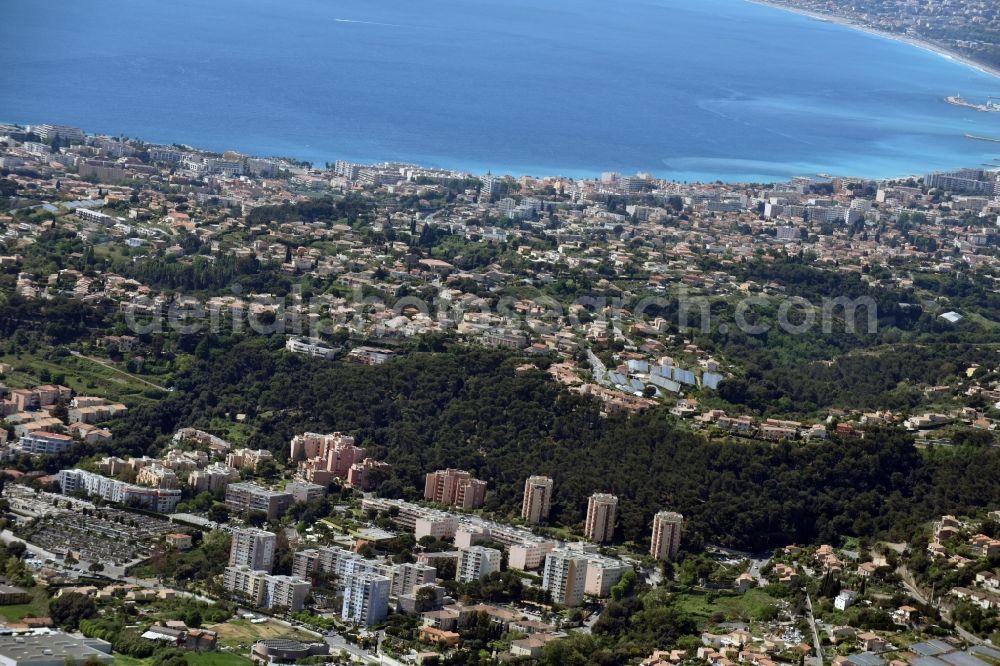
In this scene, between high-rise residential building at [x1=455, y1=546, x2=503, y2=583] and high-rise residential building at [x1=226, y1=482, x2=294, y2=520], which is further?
high-rise residential building at [x1=226, y1=482, x2=294, y2=520]

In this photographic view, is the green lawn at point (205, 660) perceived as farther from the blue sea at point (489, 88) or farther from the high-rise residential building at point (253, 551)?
the blue sea at point (489, 88)

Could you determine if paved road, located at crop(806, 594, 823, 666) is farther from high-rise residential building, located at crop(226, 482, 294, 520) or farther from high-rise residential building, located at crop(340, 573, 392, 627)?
high-rise residential building, located at crop(226, 482, 294, 520)

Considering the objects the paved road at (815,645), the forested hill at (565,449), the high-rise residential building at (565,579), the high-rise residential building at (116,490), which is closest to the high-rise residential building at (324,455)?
the forested hill at (565,449)

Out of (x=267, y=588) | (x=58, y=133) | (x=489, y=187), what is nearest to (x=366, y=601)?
(x=267, y=588)

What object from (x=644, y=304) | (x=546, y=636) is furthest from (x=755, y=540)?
(x=644, y=304)

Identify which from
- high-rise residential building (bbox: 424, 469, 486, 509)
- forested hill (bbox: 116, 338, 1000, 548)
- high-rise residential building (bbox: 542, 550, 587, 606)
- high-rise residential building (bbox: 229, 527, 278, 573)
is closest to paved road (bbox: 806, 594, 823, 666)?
high-rise residential building (bbox: 542, 550, 587, 606)
